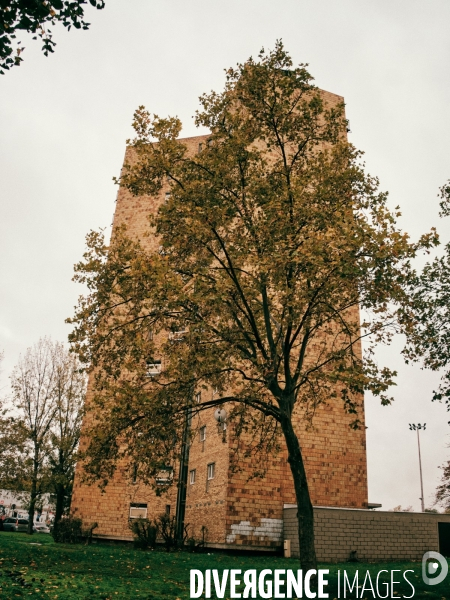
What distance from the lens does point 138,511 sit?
25.5 metres

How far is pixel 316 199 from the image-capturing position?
1266 centimetres

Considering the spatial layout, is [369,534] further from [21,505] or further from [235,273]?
[21,505]

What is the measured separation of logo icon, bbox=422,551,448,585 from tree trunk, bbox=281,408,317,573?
13.2 ft

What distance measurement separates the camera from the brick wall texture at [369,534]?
17.7 meters

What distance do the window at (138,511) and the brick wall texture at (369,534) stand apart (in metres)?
9.10

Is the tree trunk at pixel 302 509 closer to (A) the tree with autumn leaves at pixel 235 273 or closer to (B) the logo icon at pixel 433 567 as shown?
(A) the tree with autumn leaves at pixel 235 273

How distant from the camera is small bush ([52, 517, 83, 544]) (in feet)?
78.5

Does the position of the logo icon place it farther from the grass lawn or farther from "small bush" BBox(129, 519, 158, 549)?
"small bush" BBox(129, 519, 158, 549)

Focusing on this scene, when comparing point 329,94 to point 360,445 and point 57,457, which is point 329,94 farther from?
point 57,457

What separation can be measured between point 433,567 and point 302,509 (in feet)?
23.4

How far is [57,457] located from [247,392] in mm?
25843

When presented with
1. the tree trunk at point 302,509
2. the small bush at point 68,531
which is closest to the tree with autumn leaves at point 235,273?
the tree trunk at point 302,509

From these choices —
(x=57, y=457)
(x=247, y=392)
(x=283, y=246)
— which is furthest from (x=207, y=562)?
(x=57, y=457)

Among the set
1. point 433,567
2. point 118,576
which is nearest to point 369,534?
point 433,567
